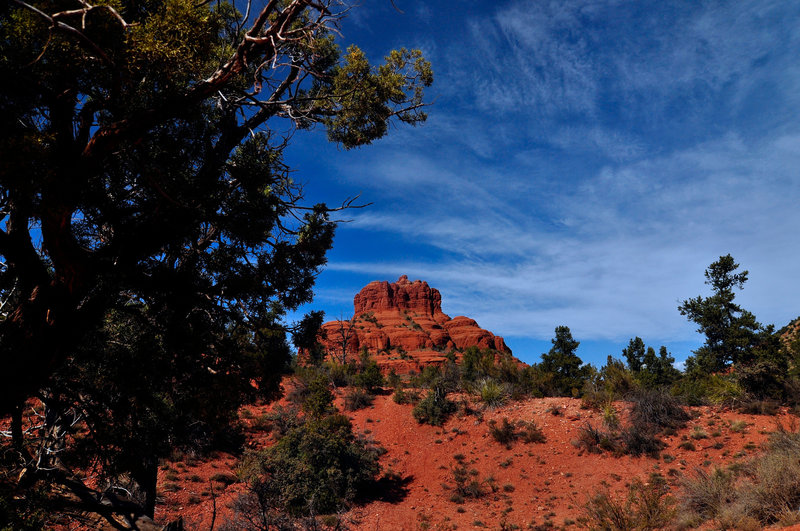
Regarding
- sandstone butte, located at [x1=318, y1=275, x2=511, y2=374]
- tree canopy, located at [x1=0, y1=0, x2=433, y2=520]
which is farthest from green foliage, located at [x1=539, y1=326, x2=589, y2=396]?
sandstone butte, located at [x1=318, y1=275, x2=511, y2=374]

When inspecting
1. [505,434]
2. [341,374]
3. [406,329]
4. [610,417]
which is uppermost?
[406,329]

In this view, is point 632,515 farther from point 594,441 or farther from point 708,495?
point 594,441

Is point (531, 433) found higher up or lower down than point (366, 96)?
lower down

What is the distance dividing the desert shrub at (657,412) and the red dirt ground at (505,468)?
525 mm

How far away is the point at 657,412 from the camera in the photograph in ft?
51.7

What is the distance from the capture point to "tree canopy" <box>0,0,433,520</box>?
10.6 feet

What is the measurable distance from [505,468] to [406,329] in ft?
236

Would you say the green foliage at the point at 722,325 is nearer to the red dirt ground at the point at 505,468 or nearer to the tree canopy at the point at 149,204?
the red dirt ground at the point at 505,468

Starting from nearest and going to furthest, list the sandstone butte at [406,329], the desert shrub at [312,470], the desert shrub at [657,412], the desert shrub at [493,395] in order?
the desert shrub at [312,470] → the desert shrub at [657,412] → the desert shrub at [493,395] → the sandstone butte at [406,329]

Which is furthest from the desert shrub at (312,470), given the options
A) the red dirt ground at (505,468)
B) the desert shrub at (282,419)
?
the desert shrub at (282,419)

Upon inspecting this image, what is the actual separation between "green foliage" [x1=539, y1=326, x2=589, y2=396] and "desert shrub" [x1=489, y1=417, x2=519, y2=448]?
6.51 m

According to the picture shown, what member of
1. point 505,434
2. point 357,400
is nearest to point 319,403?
point 357,400

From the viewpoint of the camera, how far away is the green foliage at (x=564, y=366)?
23359 mm

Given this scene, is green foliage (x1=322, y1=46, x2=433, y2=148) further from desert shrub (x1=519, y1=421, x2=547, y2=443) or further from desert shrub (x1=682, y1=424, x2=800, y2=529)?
desert shrub (x1=519, y1=421, x2=547, y2=443)
